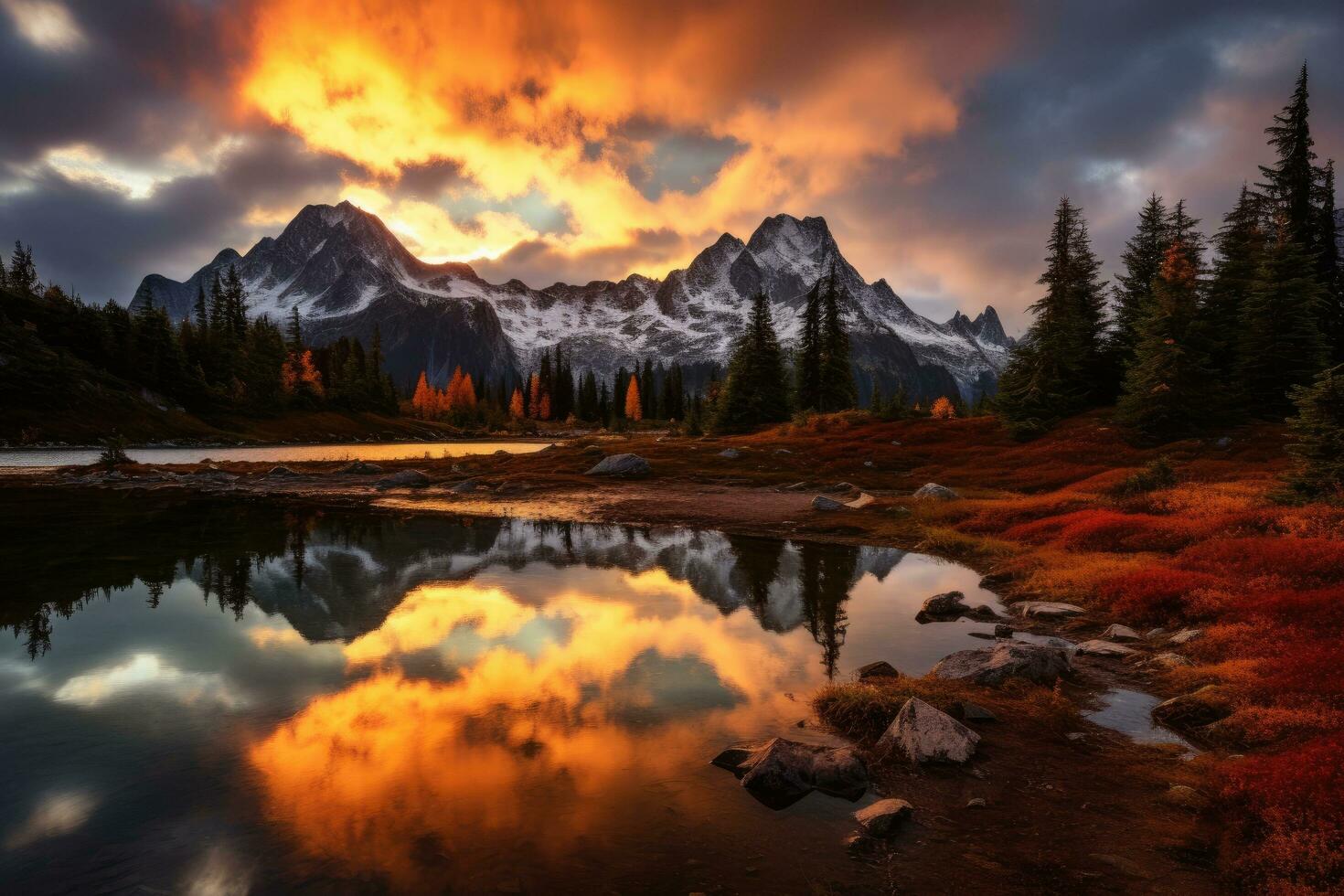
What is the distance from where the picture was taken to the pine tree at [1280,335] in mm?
41281

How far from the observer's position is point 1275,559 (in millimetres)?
14812

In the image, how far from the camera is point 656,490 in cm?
4169

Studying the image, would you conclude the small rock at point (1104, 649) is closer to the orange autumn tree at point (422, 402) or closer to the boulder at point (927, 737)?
the boulder at point (927, 737)

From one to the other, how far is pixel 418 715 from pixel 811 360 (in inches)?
3082

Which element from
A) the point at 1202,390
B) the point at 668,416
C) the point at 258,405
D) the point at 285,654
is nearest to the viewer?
the point at 285,654

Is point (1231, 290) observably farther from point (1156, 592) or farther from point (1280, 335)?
point (1156, 592)

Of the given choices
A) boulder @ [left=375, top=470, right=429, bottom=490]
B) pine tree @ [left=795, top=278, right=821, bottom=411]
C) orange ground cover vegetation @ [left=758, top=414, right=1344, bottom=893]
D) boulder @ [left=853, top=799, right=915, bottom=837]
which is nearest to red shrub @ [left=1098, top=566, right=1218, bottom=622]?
orange ground cover vegetation @ [left=758, top=414, right=1344, bottom=893]

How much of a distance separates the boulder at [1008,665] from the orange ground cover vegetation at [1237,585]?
1918 mm

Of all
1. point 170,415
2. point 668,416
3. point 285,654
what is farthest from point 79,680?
point 668,416

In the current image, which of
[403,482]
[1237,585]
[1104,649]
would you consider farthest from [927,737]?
[403,482]

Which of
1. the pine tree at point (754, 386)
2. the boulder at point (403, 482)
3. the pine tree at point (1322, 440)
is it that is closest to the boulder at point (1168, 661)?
the pine tree at point (1322, 440)

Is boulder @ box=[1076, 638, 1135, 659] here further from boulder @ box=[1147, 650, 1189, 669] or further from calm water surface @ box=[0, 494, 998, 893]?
calm water surface @ box=[0, 494, 998, 893]

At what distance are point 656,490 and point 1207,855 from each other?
1414 inches

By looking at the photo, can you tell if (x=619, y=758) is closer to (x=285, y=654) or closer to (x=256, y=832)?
(x=256, y=832)
